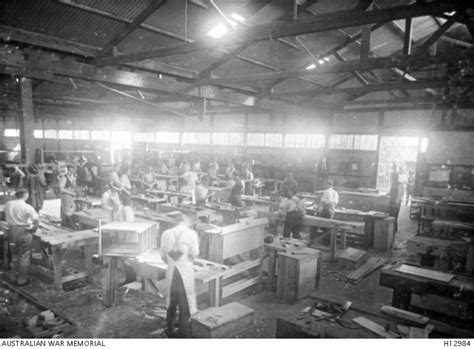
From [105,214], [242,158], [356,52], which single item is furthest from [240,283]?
[242,158]

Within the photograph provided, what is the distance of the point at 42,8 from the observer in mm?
5930

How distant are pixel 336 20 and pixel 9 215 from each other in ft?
21.3

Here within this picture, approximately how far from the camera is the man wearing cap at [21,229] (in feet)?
21.2

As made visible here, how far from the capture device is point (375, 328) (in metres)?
3.70

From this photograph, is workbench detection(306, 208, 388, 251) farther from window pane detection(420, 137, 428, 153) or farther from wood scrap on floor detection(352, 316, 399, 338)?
window pane detection(420, 137, 428, 153)

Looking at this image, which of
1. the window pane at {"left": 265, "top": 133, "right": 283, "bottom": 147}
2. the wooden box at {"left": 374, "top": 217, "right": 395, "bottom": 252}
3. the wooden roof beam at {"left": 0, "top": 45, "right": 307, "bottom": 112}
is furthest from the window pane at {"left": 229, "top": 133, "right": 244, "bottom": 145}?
the wooden box at {"left": 374, "top": 217, "right": 395, "bottom": 252}

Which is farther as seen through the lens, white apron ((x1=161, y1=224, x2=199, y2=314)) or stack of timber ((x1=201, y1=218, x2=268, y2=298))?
stack of timber ((x1=201, y1=218, x2=268, y2=298))

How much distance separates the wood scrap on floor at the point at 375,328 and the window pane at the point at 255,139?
15.6 meters

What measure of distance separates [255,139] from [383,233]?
1122 cm

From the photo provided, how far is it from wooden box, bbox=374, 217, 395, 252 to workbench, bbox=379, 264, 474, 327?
152 inches

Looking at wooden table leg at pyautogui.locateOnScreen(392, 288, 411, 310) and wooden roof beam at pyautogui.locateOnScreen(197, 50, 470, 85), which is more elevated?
wooden roof beam at pyautogui.locateOnScreen(197, 50, 470, 85)

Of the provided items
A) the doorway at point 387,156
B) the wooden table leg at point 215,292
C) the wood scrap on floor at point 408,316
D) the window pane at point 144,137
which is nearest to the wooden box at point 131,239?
the wooden table leg at point 215,292

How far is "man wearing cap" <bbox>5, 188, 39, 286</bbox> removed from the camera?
647cm

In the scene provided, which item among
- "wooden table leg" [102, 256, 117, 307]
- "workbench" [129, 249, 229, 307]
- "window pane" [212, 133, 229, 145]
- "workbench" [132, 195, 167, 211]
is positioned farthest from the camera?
"window pane" [212, 133, 229, 145]
